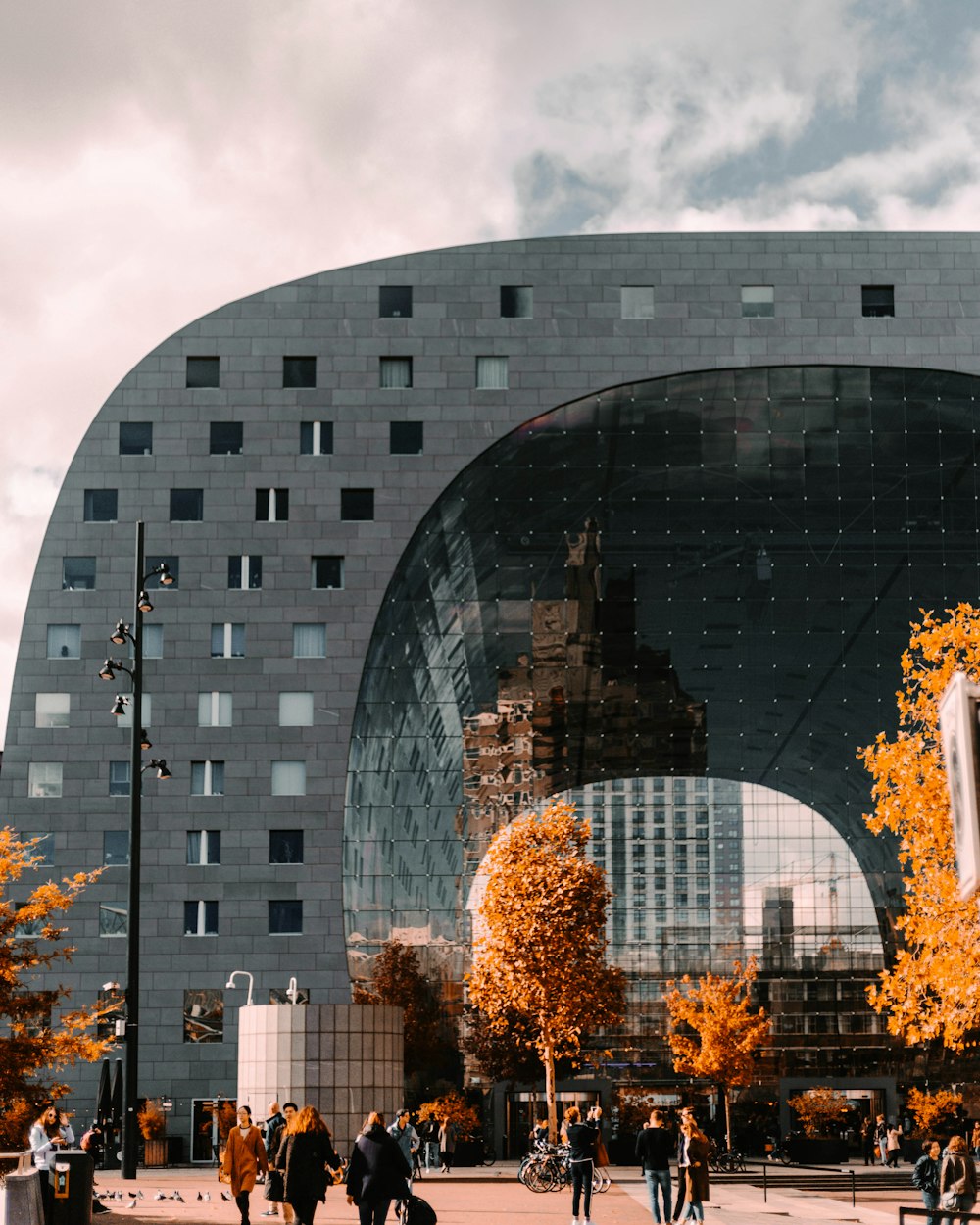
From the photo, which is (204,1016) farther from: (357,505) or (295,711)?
(357,505)

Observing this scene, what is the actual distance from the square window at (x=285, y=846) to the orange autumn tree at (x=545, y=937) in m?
7.03

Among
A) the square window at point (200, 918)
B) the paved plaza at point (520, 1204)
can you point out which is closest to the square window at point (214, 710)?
the square window at point (200, 918)

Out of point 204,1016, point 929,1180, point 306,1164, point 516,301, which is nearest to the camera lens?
point 306,1164

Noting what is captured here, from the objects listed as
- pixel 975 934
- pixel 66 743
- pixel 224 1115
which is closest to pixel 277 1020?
pixel 975 934

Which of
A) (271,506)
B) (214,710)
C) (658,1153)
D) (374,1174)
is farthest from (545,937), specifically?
(374,1174)

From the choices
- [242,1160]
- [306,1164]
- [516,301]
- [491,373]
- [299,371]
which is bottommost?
[242,1160]

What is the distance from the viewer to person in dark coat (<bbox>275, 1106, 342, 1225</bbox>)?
17.9m

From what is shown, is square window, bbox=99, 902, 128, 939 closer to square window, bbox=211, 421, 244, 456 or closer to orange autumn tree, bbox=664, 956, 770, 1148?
square window, bbox=211, 421, 244, 456

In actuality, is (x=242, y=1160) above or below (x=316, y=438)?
below

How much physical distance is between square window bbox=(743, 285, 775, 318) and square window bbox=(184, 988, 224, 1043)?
99.2 feet

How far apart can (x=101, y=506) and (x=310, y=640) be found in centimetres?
907

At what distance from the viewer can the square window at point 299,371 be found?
6012cm

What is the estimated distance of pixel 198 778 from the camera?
57.7m

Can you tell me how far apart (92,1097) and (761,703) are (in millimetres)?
27162
